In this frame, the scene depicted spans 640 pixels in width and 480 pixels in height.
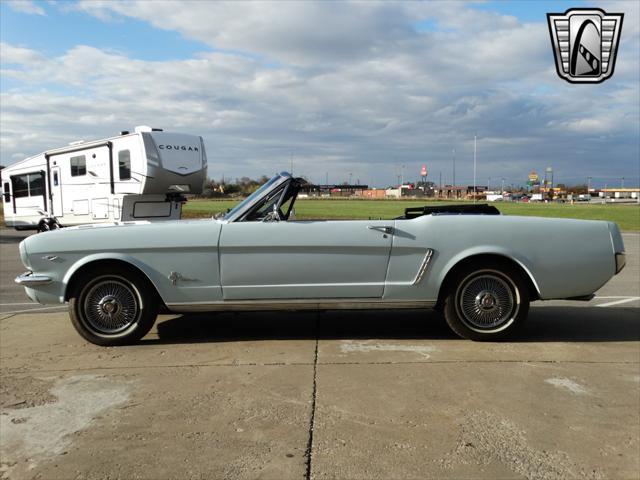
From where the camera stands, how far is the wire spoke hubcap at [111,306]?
473 centimetres

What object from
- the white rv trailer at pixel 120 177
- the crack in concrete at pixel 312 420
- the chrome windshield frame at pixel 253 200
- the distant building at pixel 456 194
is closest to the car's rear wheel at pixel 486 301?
the crack in concrete at pixel 312 420

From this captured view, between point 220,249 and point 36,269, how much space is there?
162 cm

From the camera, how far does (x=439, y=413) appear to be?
Result: 3.30m

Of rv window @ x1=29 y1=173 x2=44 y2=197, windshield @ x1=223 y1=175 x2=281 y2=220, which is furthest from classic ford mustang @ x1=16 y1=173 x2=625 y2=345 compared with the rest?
rv window @ x1=29 y1=173 x2=44 y2=197

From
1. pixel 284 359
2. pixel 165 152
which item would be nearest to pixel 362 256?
pixel 284 359

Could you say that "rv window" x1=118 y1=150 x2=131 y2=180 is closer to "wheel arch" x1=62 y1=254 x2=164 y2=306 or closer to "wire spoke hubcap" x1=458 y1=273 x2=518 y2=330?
"wheel arch" x1=62 y1=254 x2=164 y2=306

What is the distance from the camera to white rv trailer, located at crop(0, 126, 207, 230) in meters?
14.8

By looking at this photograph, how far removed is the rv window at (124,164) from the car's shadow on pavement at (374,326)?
10.1 meters

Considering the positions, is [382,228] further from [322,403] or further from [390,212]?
[390,212]

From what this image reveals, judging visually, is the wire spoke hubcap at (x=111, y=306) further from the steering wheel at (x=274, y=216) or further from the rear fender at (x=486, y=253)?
the rear fender at (x=486, y=253)

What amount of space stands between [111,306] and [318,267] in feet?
6.05

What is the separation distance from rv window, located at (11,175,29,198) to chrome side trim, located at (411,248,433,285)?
17.1 metres

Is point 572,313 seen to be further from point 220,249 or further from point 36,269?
point 36,269

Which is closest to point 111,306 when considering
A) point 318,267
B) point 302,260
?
point 302,260
